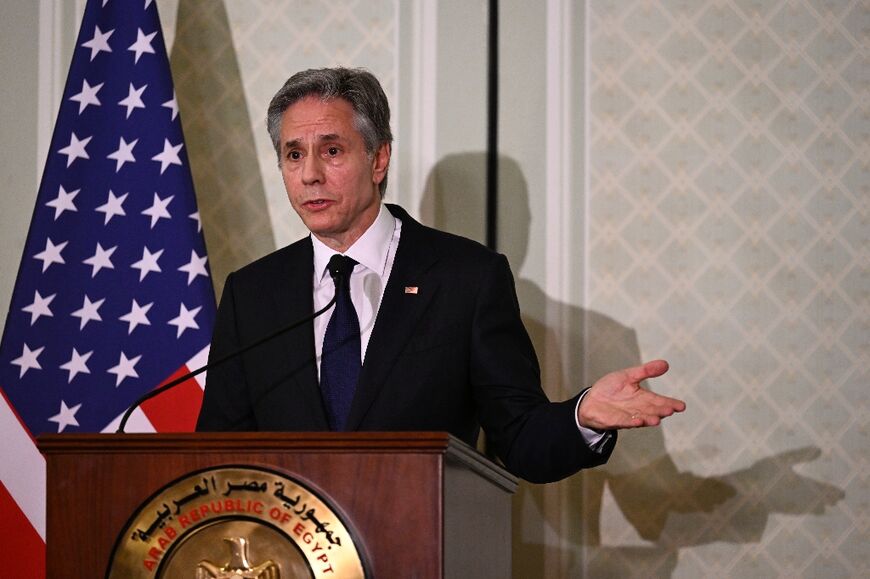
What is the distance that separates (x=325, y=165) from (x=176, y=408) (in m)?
0.98

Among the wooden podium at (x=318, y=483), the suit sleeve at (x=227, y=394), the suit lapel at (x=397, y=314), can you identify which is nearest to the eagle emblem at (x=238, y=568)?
the wooden podium at (x=318, y=483)

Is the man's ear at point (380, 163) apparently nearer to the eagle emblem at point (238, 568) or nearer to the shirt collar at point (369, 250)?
the shirt collar at point (369, 250)

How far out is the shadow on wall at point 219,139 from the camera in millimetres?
3512

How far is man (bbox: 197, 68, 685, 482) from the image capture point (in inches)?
89.0

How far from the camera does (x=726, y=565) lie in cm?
312

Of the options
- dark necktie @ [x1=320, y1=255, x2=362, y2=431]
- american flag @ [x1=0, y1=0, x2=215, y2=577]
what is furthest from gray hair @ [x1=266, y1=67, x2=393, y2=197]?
american flag @ [x1=0, y1=0, x2=215, y2=577]

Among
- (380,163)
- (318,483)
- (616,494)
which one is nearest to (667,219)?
(616,494)

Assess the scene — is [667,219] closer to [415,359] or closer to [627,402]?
[415,359]

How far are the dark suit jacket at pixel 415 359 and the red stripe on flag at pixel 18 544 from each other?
2.91 ft

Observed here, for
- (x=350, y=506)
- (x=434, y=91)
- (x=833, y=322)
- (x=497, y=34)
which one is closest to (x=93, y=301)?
(x=434, y=91)

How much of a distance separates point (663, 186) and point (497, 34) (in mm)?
656

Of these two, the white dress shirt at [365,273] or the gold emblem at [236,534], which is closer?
the gold emblem at [236,534]

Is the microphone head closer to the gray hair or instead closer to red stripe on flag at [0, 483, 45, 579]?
the gray hair

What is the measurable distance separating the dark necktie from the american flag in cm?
88
